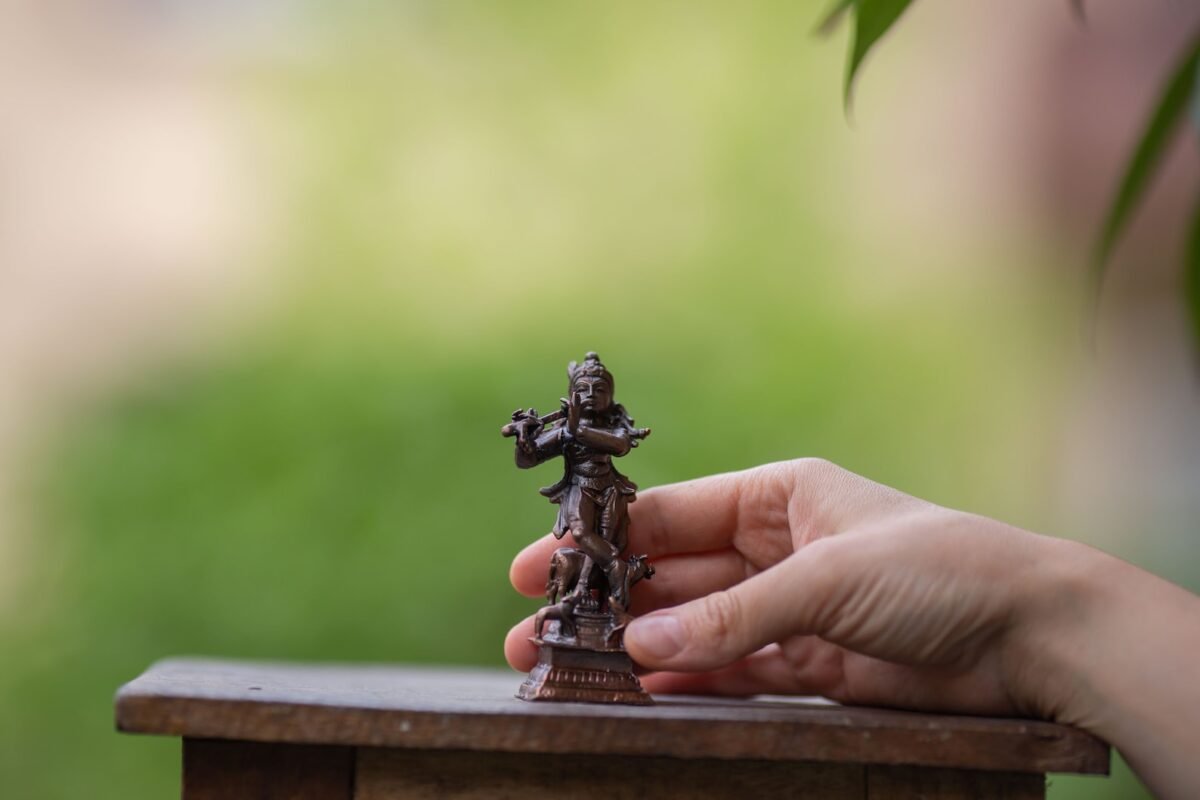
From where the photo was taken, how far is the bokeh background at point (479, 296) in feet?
8.24

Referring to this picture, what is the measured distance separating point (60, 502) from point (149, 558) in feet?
0.68

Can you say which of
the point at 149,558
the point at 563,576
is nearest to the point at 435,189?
the point at 149,558

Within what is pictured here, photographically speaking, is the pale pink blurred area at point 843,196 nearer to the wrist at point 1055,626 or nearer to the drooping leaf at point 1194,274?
the wrist at point 1055,626

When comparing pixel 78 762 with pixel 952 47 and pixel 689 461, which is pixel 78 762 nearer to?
pixel 689 461

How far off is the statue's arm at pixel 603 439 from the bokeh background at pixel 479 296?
1.24 m

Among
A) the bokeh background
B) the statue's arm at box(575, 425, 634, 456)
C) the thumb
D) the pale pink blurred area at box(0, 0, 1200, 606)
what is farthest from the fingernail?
the pale pink blurred area at box(0, 0, 1200, 606)

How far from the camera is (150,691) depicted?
3.33ft

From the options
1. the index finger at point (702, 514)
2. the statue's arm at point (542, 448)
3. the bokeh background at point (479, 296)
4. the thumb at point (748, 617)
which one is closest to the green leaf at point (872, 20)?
the thumb at point (748, 617)

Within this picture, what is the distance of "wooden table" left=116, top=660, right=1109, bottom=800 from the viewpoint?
1.02 metres

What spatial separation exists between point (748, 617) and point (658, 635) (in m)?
0.09

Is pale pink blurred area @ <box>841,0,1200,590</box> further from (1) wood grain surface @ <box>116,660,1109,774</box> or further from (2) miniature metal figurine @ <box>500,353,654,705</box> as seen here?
(1) wood grain surface @ <box>116,660,1109,774</box>

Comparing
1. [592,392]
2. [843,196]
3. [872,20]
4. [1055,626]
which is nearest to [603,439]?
[592,392]

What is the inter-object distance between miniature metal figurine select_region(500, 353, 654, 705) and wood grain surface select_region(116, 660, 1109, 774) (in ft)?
0.27

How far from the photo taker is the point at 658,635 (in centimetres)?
118
